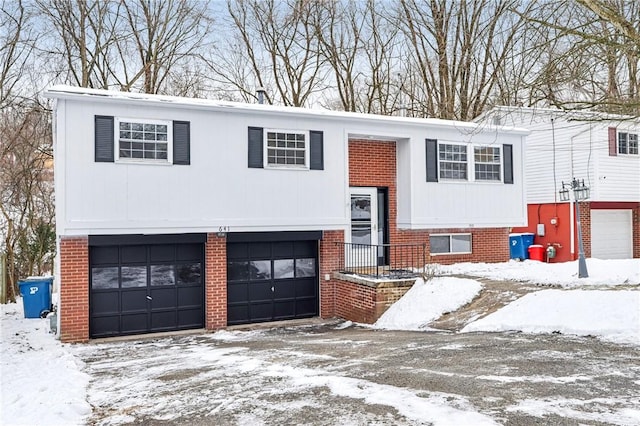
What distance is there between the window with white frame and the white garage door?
8.08 ft

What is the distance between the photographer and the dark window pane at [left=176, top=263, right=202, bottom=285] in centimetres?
1305

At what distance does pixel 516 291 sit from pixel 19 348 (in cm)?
1021

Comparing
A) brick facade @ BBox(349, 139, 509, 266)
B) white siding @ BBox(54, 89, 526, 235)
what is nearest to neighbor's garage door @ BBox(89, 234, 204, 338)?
white siding @ BBox(54, 89, 526, 235)

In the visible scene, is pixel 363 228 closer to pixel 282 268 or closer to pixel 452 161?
pixel 282 268

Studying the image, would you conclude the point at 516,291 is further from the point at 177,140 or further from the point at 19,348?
the point at 19,348

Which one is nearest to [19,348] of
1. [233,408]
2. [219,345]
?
[219,345]

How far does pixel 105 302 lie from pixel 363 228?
705 cm

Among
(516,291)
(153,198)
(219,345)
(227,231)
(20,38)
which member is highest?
(20,38)

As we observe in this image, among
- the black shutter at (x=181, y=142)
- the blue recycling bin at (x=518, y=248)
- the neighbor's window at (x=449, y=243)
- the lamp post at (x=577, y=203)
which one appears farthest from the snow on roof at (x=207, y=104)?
the blue recycling bin at (x=518, y=248)

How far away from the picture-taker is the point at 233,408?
5.80 m

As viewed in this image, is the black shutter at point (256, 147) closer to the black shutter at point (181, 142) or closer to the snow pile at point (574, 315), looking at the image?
the black shutter at point (181, 142)

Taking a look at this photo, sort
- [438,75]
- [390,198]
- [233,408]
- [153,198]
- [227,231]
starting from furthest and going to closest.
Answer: [438,75], [390,198], [227,231], [153,198], [233,408]

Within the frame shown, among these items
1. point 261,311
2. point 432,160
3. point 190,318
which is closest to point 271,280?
point 261,311

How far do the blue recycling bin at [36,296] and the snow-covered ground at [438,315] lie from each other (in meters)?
0.34
